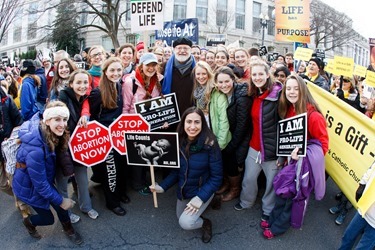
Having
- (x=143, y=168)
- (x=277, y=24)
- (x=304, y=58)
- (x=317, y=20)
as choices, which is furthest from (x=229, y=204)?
(x=317, y=20)

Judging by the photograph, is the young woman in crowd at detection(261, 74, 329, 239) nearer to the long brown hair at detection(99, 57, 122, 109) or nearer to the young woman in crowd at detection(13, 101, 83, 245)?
the long brown hair at detection(99, 57, 122, 109)

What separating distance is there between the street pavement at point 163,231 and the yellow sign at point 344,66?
9.60 ft

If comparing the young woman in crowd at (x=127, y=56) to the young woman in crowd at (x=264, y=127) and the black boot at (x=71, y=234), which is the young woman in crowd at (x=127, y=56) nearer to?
the young woman in crowd at (x=264, y=127)

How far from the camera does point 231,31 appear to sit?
141 ft

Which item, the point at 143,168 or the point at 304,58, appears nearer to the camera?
the point at 143,168

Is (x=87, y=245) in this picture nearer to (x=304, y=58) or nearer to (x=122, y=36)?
(x=304, y=58)

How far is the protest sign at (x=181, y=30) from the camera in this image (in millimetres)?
8625

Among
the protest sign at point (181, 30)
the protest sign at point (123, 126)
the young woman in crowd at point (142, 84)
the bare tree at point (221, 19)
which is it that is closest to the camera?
the protest sign at point (123, 126)

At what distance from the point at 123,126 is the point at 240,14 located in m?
45.2

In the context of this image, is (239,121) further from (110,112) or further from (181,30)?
(181,30)

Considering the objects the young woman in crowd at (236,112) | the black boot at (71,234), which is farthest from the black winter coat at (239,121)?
the black boot at (71,234)

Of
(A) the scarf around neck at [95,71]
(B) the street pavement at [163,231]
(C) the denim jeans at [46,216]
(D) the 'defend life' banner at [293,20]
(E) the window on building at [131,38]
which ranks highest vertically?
(E) the window on building at [131,38]

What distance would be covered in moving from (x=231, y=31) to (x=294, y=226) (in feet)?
140

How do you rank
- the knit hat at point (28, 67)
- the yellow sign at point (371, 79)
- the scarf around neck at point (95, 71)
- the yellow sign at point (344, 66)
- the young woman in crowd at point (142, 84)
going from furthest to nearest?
the yellow sign at point (344, 66) < the knit hat at point (28, 67) < the yellow sign at point (371, 79) < the scarf around neck at point (95, 71) < the young woman in crowd at point (142, 84)
